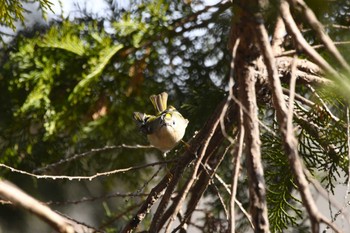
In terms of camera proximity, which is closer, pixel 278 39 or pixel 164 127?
pixel 278 39

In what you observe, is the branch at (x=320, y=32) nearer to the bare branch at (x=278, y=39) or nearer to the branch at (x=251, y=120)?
the branch at (x=251, y=120)

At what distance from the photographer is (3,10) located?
46.4 inches

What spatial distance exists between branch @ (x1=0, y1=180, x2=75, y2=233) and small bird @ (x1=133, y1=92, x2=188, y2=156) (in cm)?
90

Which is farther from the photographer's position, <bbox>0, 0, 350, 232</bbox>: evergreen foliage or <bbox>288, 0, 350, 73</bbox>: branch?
<bbox>0, 0, 350, 232</bbox>: evergreen foliage

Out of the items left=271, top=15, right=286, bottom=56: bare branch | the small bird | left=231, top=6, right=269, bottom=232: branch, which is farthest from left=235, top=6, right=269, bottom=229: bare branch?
the small bird

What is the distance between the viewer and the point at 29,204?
630 mm

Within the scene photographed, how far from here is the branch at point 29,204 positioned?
0.62m

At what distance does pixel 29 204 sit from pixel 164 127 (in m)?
1.02

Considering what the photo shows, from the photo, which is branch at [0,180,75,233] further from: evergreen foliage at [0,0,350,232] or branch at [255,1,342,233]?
evergreen foliage at [0,0,350,232]

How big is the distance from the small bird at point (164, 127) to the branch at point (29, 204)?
0.90 m

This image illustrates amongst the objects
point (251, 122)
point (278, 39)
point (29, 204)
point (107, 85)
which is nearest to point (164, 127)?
point (107, 85)

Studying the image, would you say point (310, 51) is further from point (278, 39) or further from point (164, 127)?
point (164, 127)

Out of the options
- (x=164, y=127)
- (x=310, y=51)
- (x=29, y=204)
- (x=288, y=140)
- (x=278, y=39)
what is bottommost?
(x=29, y=204)

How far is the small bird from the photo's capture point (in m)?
1.60
